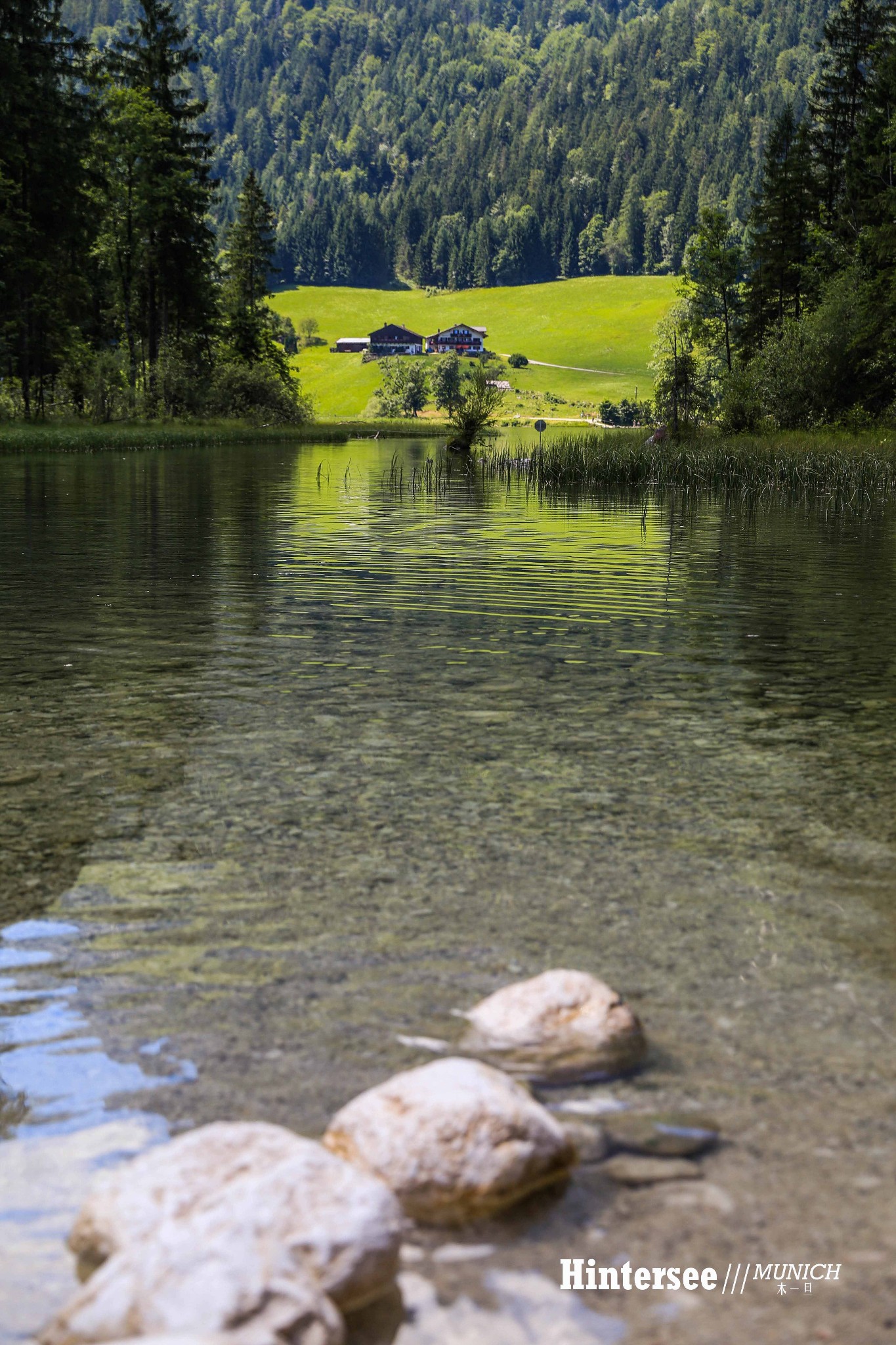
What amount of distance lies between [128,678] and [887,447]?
110 feet

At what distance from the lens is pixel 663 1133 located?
370 cm

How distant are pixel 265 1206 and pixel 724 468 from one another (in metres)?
34.1

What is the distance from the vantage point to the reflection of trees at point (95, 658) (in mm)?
6508

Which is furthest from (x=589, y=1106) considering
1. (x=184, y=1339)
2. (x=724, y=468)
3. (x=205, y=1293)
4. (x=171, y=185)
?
(x=171, y=185)

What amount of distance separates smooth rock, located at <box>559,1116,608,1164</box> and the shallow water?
9cm

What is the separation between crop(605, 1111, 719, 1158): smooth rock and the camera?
3617 millimetres

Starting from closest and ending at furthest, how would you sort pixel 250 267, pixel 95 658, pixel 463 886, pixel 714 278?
1. pixel 463 886
2. pixel 95 658
3. pixel 714 278
4. pixel 250 267

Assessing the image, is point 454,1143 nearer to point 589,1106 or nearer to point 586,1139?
point 586,1139

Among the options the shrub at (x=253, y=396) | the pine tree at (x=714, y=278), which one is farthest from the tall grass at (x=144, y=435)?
the pine tree at (x=714, y=278)

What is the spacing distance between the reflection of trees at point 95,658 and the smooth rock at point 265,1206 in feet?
8.16

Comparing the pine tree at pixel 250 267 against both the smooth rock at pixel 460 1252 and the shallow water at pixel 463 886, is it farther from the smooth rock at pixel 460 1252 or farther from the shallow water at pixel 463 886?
the smooth rock at pixel 460 1252

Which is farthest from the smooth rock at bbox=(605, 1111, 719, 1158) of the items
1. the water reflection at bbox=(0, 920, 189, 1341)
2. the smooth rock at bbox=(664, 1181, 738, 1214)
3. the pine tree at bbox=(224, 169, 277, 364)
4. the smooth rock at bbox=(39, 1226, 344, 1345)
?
the pine tree at bbox=(224, 169, 277, 364)

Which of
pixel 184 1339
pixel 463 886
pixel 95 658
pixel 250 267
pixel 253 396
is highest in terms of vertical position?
pixel 250 267

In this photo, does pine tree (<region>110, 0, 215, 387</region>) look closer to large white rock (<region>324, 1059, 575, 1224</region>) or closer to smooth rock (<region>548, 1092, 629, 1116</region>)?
smooth rock (<region>548, 1092, 629, 1116</region>)
